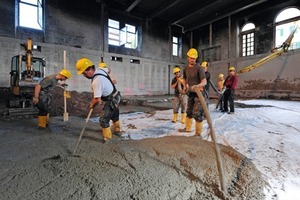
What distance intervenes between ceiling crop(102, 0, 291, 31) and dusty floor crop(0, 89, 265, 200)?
38.6 feet

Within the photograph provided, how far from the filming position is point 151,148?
8.11ft

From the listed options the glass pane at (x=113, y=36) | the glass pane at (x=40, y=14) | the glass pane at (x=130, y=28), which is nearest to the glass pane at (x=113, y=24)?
the glass pane at (x=113, y=36)

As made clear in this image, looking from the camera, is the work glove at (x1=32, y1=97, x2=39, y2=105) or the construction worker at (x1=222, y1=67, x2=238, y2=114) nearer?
the work glove at (x1=32, y1=97, x2=39, y2=105)

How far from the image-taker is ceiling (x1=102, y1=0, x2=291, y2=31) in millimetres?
12875

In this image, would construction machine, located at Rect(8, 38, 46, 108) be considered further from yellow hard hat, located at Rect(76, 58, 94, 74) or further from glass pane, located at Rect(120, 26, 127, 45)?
glass pane, located at Rect(120, 26, 127, 45)

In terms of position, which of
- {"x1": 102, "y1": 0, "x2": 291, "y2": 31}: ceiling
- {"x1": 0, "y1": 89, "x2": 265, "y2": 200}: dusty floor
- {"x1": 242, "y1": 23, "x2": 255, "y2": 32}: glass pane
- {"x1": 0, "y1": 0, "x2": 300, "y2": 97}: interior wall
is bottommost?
{"x1": 0, "y1": 89, "x2": 265, "y2": 200}: dusty floor

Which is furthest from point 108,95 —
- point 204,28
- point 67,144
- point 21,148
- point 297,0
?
point 204,28

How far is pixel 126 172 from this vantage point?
182 cm

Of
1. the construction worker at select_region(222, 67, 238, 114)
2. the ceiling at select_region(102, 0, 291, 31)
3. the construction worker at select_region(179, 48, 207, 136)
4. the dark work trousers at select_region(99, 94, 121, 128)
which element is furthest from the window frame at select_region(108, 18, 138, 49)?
the dark work trousers at select_region(99, 94, 121, 128)

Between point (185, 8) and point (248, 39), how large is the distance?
5.50 m

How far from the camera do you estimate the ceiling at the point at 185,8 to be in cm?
1288

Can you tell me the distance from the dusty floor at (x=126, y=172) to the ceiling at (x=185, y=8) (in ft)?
38.6

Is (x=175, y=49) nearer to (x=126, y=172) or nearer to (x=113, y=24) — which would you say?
(x=113, y=24)

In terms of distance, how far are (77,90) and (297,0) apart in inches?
588
